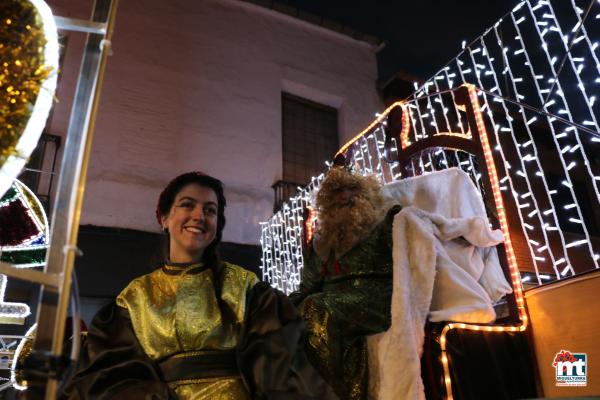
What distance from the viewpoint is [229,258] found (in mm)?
7348

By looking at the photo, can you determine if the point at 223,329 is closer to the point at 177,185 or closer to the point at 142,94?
the point at 177,185

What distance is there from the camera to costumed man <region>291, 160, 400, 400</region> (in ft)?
7.79

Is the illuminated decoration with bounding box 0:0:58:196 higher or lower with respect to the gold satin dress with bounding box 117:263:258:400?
higher

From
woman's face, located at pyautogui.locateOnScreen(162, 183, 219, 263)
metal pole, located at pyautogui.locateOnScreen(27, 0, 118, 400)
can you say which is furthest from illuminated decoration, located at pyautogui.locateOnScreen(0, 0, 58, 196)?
woman's face, located at pyautogui.locateOnScreen(162, 183, 219, 263)

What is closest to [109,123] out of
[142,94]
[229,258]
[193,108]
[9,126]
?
[142,94]

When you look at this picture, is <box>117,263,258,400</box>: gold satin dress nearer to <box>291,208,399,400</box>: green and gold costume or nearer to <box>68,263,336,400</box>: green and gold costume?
<box>68,263,336,400</box>: green and gold costume

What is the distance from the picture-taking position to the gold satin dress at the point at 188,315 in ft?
5.87

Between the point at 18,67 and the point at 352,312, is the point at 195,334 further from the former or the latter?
the point at 18,67

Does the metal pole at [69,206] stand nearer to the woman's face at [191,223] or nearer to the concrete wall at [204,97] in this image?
the woman's face at [191,223]

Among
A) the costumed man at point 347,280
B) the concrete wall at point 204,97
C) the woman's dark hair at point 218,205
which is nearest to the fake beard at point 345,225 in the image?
the costumed man at point 347,280

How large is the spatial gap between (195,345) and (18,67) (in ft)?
3.89

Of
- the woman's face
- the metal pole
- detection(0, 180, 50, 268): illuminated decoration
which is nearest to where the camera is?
the metal pole

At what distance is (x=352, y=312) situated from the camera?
2459 millimetres

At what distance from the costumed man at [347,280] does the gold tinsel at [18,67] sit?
173cm
